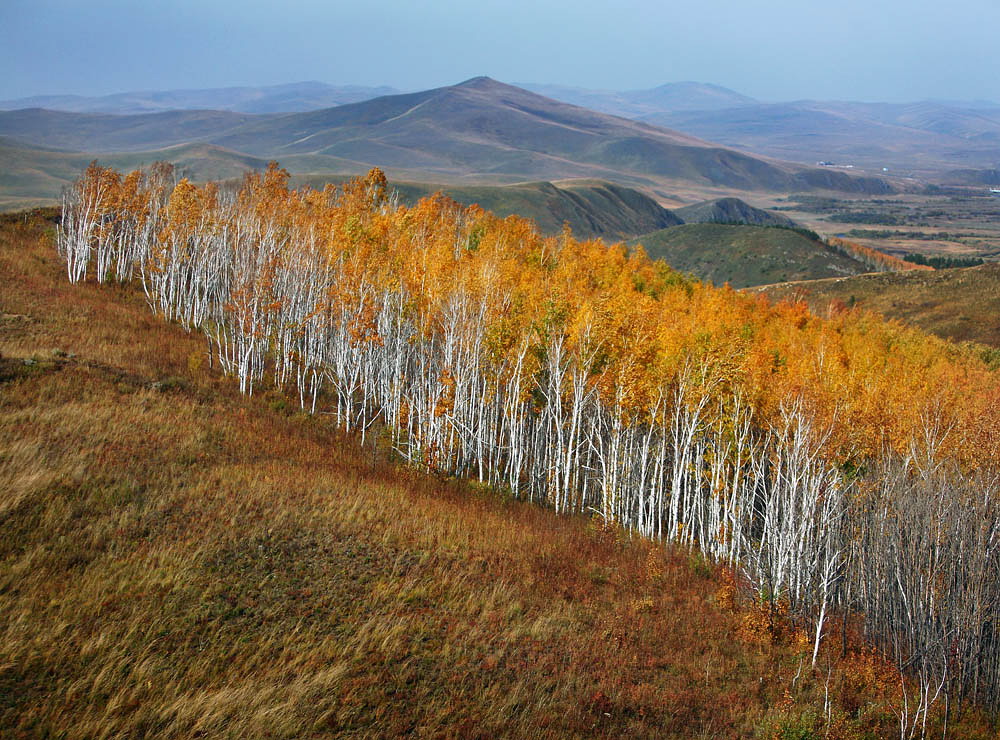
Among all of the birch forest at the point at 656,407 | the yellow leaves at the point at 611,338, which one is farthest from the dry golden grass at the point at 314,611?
the yellow leaves at the point at 611,338

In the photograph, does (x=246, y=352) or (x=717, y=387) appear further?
(x=246, y=352)

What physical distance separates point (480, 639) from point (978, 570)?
14.8 meters

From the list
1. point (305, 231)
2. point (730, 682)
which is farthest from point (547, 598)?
point (305, 231)

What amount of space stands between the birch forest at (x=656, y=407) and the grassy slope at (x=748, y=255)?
89190mm

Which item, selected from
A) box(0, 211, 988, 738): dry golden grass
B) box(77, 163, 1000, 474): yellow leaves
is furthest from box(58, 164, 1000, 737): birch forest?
box(0, 211, 988, 738): dry golden grass

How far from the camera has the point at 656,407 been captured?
30.0 m

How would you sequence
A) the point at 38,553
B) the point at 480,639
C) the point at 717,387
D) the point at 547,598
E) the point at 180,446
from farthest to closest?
1. the point at 717,387
2. the point at 180,446
3. the point at 547,598
4. the point at 480,639
5. the point at 38,553

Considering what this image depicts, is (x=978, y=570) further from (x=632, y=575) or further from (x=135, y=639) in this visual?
(x=135, y=639)

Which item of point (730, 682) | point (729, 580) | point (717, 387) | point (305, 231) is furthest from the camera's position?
point (305, 231)

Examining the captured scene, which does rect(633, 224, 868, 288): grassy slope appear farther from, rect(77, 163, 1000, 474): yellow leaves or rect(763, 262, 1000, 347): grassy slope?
rect(77, 163, 1000, 474): yellow leaves

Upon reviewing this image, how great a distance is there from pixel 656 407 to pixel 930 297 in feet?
292

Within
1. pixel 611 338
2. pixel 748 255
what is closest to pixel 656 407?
pixel 611 338

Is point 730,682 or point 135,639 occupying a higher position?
point 135,639

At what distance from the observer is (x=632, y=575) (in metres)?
20.8
